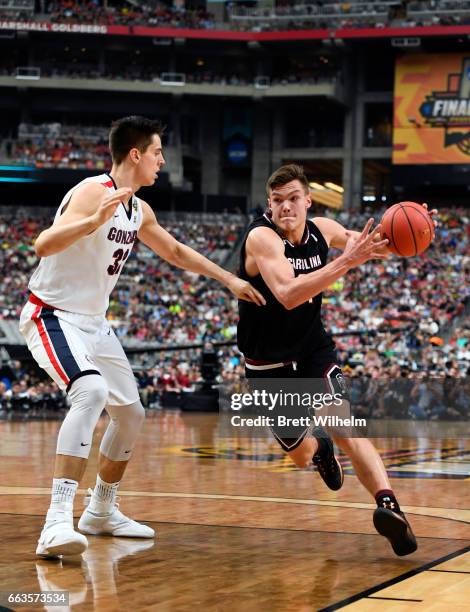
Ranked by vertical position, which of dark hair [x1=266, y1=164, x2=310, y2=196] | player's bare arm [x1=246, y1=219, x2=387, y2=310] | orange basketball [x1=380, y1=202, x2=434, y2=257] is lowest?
player's bare arm [x1=246, y1=219, x2=387, y2=310]

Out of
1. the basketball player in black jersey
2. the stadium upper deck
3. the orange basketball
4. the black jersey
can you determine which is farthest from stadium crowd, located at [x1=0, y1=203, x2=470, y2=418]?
the orange basketball

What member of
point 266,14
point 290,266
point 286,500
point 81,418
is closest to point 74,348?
point 81,418

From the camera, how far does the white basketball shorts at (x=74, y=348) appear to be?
5523 millimetres

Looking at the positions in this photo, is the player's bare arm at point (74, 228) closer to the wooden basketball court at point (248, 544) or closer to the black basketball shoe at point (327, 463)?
the wooden basketball court at point (248, 544)

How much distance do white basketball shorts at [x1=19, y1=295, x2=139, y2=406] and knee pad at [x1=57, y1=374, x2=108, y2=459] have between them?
9cm

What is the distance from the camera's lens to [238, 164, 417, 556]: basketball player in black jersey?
567 cm

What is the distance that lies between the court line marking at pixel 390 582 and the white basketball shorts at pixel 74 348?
6.24 feet

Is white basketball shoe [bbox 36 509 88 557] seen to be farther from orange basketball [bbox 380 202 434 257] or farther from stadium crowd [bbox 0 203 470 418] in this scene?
stadium crowd [bbox 0 203 470 418]

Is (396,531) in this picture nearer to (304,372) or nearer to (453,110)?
(304,372)

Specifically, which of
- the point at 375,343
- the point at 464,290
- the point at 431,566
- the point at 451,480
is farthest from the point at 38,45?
the point at 431,566

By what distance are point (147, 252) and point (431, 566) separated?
33071 mm

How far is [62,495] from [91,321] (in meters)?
1.04

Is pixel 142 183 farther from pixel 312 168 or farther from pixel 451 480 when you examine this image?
pixel 312 168

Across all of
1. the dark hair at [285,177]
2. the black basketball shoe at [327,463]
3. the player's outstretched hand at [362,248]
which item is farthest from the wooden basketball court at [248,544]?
the dark hair at [285,177]
